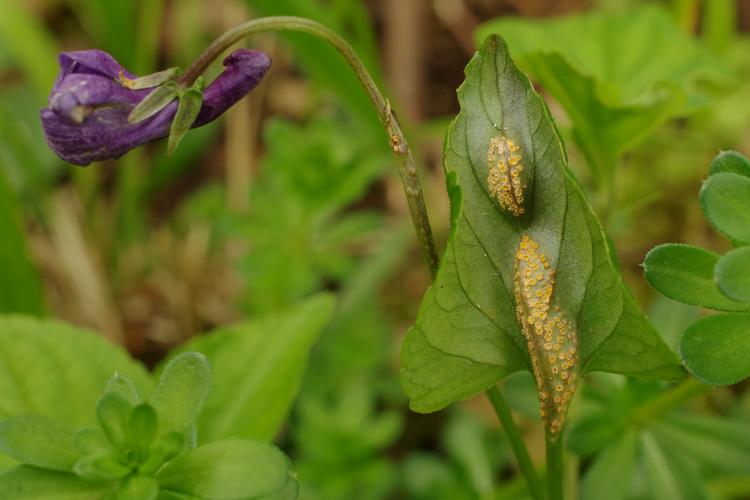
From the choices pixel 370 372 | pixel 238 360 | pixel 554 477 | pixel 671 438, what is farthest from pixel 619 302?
pixel 370 372

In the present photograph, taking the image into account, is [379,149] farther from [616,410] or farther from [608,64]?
[616,410]

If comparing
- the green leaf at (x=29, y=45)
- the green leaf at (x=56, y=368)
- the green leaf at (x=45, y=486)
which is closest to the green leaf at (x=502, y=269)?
the green leaf at (x=45, y=486)

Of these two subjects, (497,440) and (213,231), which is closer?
(497,440)

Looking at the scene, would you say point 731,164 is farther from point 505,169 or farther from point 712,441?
point 712,441

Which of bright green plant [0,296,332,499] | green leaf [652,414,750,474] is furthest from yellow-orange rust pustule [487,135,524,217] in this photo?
green leaf [652,414,750,474]

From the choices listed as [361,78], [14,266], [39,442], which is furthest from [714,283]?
[14,266]

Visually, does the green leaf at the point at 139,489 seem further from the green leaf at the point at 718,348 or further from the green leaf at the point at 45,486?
the green leaf at the point at 718,348
